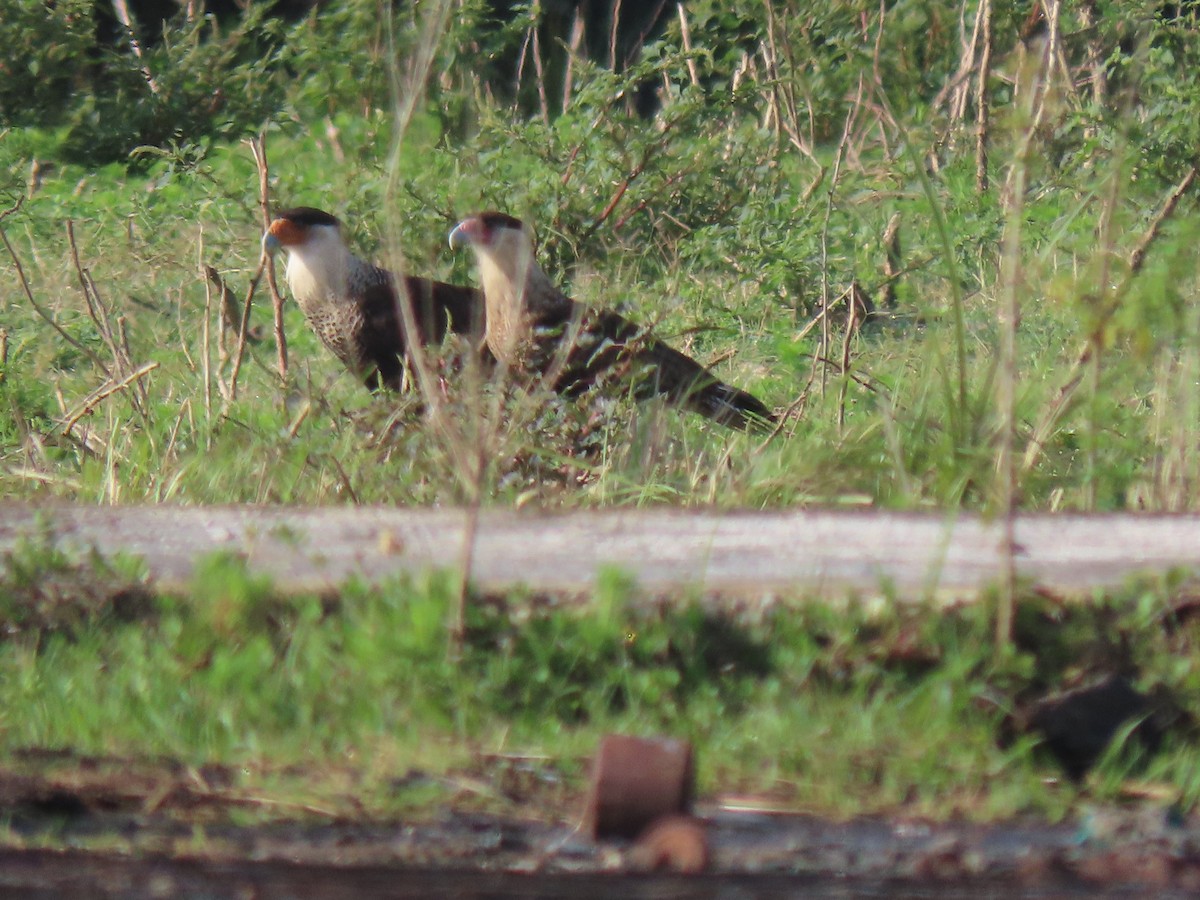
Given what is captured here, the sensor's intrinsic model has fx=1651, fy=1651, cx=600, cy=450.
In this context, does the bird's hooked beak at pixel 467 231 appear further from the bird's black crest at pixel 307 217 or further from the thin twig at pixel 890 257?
the thin twig at pixel 890 257

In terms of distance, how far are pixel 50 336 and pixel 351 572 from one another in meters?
3.61

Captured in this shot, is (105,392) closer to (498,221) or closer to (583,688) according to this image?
(498,221)

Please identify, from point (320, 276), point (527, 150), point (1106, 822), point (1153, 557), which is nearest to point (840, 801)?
point (1106, 822)

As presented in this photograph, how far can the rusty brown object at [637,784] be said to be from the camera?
2350 millimetres

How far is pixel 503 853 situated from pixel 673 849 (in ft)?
0.80

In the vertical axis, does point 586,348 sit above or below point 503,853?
above

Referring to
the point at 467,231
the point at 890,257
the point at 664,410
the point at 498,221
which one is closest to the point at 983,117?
the point at 890,257

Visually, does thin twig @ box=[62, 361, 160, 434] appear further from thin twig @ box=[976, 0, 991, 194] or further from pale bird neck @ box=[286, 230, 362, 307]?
thin twig @ box=[976, 0, 991, 194]

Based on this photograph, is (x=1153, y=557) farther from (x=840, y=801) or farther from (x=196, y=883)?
(x=196, y=883)

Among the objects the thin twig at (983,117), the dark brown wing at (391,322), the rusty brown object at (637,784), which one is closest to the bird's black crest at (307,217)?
the dark brown wing at (391,322)

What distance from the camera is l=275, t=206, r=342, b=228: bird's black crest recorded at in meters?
6.30

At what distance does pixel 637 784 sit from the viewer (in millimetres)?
2350

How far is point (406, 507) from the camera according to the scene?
351 centimetres

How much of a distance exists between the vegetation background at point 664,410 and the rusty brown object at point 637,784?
208mm
